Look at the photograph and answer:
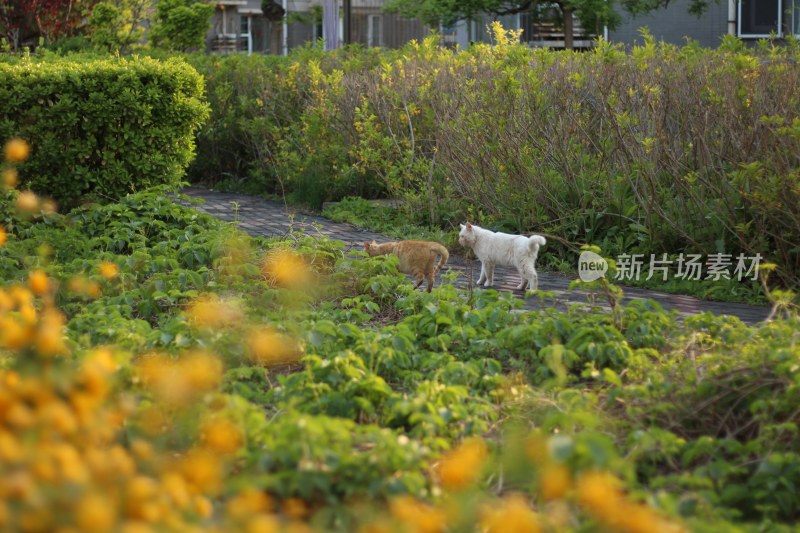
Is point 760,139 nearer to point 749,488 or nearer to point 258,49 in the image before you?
point 749,488

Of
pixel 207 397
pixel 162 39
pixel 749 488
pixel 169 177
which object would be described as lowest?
pixel 749 488

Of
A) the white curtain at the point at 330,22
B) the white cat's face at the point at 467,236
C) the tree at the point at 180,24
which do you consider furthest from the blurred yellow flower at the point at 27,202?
the tree at the point at 180,24

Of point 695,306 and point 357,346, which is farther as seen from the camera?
point 695,306

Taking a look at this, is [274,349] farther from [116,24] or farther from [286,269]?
[116,24]

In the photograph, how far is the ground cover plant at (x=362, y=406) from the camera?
2727mm

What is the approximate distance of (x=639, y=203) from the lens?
9.27 meters

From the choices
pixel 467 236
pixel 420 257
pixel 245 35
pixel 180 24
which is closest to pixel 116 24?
pixel 180 24

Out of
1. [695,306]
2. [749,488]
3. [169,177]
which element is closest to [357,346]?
[749,488]

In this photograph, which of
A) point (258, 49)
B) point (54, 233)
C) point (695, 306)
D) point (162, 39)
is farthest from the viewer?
point (258, 49)

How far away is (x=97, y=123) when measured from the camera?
10609 mm

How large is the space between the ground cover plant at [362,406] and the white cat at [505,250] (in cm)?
100

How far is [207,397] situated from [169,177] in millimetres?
7405

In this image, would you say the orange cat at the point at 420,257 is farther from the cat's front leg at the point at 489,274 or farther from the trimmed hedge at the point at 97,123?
the trimmed hedge at the point at 97,123

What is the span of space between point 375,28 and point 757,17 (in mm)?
15420
